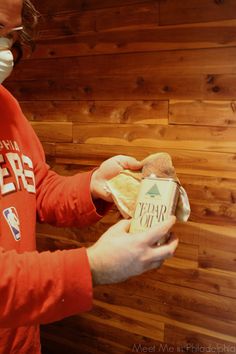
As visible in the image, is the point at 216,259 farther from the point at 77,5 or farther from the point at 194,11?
the point at 77,5

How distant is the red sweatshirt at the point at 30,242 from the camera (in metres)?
0.58

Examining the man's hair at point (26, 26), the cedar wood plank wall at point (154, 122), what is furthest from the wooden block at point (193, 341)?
the man's hair at point (26, 26)

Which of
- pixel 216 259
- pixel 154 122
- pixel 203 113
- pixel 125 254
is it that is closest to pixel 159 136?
pixel 154 122

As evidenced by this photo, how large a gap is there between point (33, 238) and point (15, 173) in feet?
0.54

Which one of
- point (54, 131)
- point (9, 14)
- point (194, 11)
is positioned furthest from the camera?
point (54, 131)

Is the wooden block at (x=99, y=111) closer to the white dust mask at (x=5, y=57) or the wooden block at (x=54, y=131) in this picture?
the wooden block at (x=54, y=131)

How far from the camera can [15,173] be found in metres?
0.84

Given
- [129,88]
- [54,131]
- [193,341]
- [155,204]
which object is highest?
[129,88]

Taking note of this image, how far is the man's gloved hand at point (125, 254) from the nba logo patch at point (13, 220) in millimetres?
257

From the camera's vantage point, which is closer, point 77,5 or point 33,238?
point 33,238

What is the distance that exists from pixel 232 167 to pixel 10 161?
73 centimetres

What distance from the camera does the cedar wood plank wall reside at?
1229 millimetres

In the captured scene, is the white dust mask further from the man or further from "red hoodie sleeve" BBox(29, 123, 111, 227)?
"red hoodie sleeve" BBox(29, 123, 111, 227)

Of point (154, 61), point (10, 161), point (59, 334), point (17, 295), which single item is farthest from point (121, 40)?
point (59, 334)
